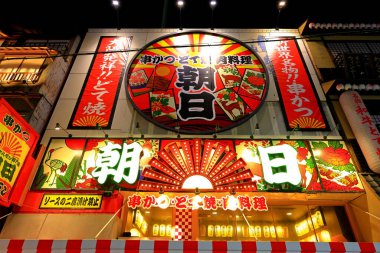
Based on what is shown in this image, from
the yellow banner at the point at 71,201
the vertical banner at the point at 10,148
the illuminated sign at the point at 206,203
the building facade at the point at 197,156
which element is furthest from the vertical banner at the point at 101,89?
the illuminated sign at the point at 206,203

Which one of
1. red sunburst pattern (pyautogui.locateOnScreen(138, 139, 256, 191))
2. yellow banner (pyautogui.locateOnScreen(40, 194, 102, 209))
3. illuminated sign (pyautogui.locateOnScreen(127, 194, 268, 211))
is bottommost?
illuminated sign (pyautogui.locateOnScreen(127, 194, 268, 211))

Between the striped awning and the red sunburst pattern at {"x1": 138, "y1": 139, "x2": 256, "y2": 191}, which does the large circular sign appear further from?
the striped awning

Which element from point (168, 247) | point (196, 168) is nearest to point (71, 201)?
point (196, 168)

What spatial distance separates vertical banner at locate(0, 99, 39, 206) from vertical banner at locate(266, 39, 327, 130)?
36.0 ft

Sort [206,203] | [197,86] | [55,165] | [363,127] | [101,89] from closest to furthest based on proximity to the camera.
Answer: [206,203] → [55,165] → [363,127] → [197,86] → [101,89]

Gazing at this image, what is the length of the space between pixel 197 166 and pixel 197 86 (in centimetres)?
486

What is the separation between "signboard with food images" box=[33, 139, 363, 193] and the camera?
9109 mm

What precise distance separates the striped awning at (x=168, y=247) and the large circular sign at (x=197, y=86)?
6571mm

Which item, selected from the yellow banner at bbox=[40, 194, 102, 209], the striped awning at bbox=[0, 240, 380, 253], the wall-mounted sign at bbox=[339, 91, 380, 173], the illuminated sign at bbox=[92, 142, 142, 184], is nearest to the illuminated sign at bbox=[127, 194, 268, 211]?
the illuminated sign at bbox=[92, 142, 142, 184]

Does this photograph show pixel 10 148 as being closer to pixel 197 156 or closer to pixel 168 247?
pixel 197 156

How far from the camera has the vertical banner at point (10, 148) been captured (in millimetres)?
8109

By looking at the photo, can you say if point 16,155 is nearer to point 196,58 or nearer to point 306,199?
point 196,58

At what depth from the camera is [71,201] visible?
9.30 metres

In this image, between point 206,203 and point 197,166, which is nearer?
point 206,203
